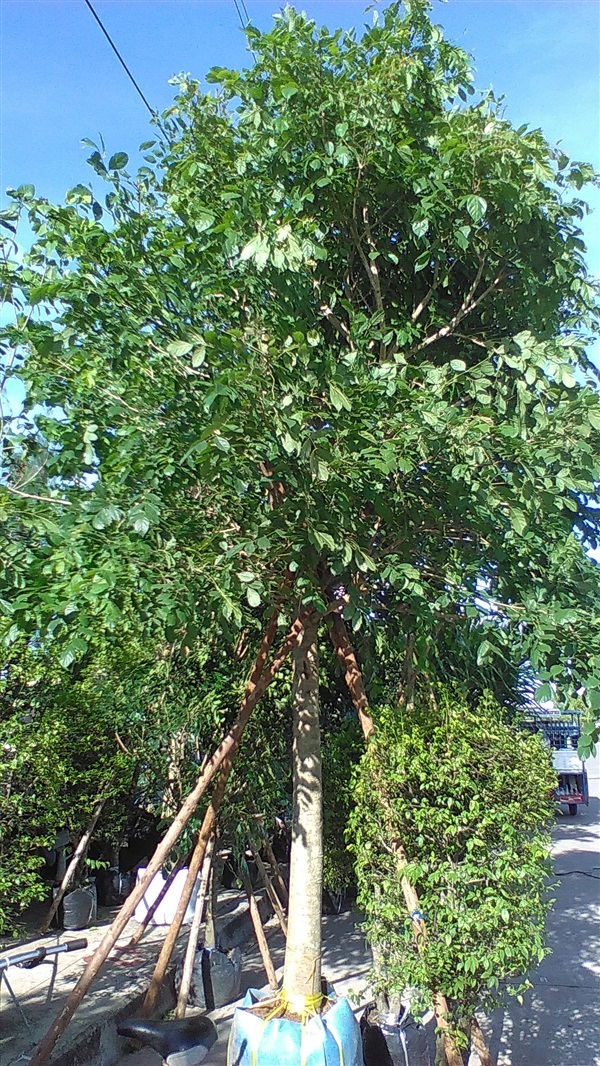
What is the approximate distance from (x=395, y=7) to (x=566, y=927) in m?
9.12

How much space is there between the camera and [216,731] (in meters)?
5.88

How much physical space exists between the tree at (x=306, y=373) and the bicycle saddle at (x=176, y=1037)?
8.51 ft

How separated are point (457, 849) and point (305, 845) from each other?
3.39 ft

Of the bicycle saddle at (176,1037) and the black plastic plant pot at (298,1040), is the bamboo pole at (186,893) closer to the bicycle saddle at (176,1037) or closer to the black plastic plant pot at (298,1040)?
the bicycle saddle at (176,1037)

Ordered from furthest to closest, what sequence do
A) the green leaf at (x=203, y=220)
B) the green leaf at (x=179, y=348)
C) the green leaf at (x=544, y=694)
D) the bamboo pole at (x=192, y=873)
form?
the bamboo pole at (x=192, y=873) → the green leaf at (x=203, y=220) → the green leaf at (x=544, y=694) → the green leaf at (x=179, y=348)

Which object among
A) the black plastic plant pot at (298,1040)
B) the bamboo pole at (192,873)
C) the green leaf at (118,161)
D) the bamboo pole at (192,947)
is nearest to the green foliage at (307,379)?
the green leaf at (118,161)

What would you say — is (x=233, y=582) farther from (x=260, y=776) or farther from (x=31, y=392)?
(x=260, y=776)

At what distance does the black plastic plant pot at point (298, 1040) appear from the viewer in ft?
13.0

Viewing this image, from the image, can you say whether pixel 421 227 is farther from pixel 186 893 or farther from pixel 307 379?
pixel 186 893

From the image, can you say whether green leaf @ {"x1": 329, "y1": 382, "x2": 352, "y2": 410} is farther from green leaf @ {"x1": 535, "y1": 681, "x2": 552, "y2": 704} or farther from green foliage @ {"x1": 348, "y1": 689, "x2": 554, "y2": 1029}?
green foliage @ {"x1": 348, "y1": 689, "x2": 554, "y2": 1029}

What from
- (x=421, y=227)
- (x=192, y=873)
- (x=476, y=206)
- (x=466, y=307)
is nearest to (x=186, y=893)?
(x=192, y=873)

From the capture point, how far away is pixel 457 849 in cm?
393

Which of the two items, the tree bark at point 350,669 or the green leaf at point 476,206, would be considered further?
the tree bark at point 350,669

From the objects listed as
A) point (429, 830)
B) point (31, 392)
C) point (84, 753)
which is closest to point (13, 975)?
point (84, 753)
